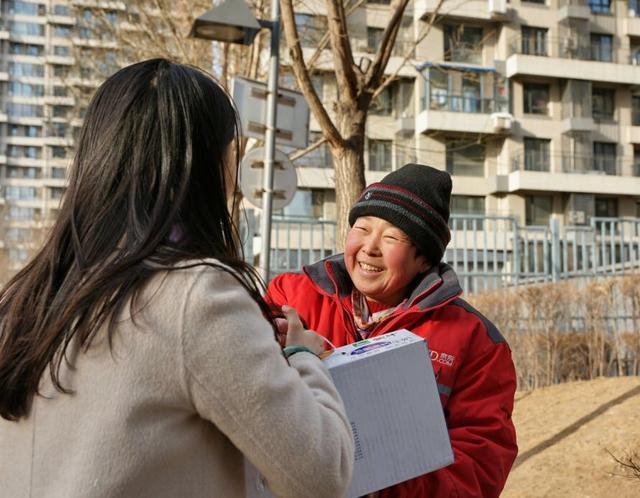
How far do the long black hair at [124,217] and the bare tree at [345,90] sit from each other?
5.11m

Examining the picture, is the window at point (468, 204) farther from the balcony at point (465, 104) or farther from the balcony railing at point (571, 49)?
the balcony railing at point (571, 49)

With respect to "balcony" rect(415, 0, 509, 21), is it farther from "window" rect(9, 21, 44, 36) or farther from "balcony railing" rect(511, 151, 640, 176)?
"window" rect(9, 21, 44, 36)

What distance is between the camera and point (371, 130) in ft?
116

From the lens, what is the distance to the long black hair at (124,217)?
1.20 meters

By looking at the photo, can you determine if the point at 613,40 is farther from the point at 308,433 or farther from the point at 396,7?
the point at 308,433

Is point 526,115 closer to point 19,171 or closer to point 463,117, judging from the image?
point 463,117

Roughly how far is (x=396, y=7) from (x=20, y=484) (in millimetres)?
6065

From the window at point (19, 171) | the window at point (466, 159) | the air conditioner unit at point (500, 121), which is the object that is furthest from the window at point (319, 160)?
the window at point (19, 171)

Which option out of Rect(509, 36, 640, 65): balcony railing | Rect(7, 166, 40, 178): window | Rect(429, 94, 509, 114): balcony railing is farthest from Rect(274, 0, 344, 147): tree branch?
Rect(7, 166, 40, 178): window

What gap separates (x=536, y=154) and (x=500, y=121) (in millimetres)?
3522

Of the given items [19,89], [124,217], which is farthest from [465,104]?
[19,89]

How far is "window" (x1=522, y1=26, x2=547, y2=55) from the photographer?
3538cm

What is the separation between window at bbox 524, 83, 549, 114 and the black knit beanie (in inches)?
1389

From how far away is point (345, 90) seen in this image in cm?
659
